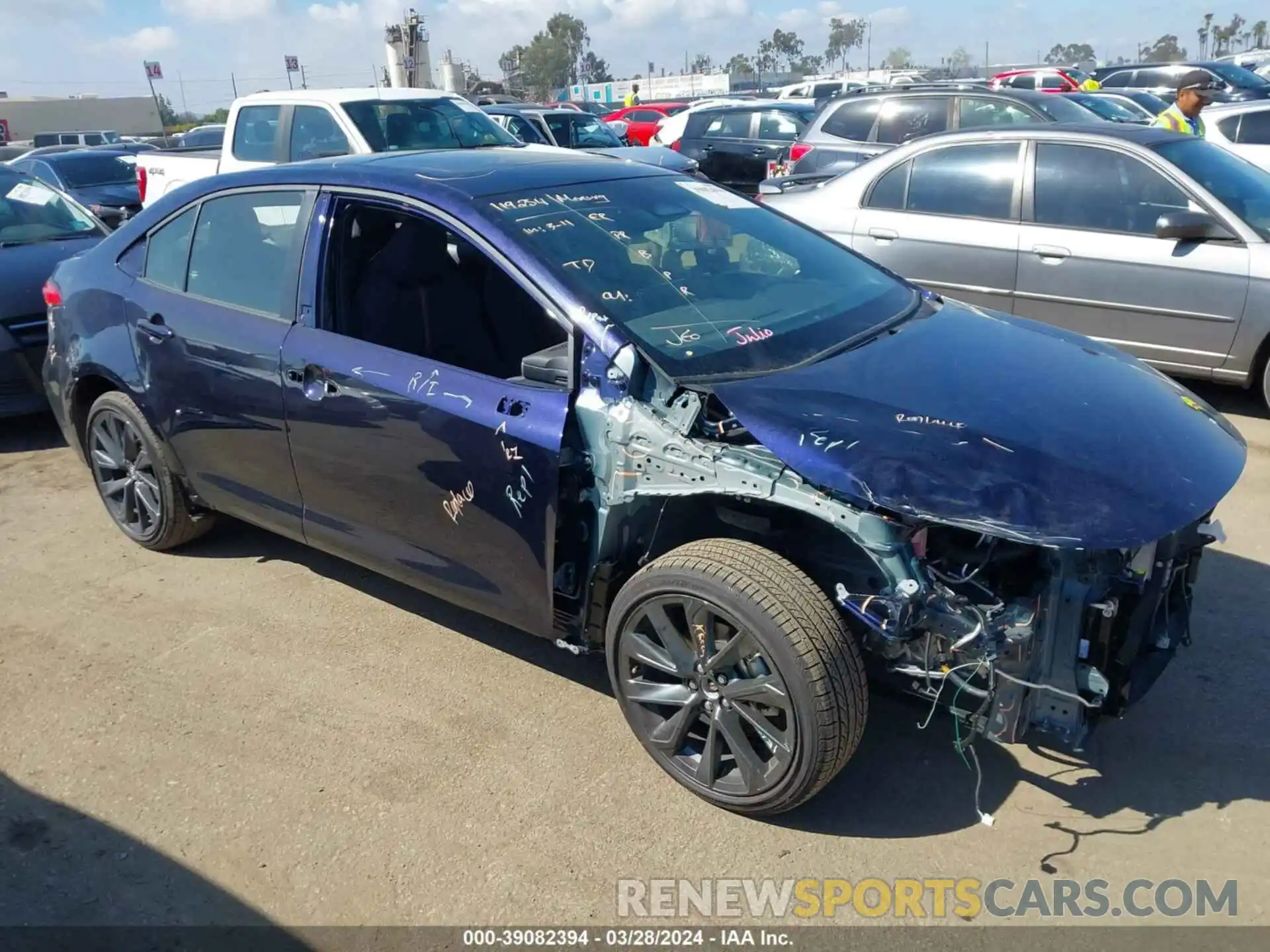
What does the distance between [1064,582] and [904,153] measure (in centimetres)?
496

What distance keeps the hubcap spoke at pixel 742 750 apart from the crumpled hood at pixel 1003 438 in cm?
76

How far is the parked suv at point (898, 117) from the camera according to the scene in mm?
9461

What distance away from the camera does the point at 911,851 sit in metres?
2.92

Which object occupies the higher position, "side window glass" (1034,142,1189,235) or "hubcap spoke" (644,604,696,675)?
"side window glass" (1034,142,1189,235)

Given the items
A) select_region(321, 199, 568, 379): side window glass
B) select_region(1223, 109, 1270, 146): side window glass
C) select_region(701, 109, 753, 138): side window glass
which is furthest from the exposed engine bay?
select_region(701, 109, 753, 138): side window glass

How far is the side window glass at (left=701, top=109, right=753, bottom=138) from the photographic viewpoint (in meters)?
15.5

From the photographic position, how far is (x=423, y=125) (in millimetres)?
9711

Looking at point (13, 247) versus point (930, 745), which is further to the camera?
point (13, 247)

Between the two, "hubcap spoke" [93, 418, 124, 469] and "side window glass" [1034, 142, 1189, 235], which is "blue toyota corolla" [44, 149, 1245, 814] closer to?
"hubcap spoke" [93, 418, 124, 469]

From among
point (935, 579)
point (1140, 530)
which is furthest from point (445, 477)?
point (1140, 530)

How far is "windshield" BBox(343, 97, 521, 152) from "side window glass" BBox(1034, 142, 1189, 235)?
4901mm

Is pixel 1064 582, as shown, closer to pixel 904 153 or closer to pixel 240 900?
pixel 240 900

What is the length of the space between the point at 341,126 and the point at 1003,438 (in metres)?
7.83

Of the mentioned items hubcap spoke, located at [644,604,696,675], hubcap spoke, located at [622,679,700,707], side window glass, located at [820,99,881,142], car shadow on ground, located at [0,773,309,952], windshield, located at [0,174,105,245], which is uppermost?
side window glass, located at [820,99,881,142]
